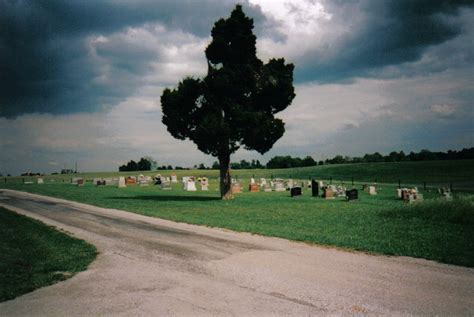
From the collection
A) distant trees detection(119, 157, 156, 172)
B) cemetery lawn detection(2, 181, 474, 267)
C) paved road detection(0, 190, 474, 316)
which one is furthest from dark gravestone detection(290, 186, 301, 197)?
distant trees detection(119, 157, 156, 172)

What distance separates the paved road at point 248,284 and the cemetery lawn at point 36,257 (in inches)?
15.5

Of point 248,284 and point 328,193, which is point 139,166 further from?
point 248,284

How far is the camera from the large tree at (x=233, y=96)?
88.7ft

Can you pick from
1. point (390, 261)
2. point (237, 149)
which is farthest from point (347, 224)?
point (237, 149)

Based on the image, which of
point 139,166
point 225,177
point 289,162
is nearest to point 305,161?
point 289,162

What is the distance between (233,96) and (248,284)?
2227cm

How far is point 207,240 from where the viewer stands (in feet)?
36.5

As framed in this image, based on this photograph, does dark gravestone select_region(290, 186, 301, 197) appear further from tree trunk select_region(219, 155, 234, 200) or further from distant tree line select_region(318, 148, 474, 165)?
distant tree line select_region(318, 148, 474, 165)

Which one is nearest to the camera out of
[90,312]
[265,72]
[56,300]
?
[90,312]

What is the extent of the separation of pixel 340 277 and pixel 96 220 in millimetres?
12475

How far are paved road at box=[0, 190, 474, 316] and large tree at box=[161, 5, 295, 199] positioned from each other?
17.0 meters

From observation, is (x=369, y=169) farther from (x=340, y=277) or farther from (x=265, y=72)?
(x=340, y=277)

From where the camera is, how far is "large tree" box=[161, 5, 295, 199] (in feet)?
88.7

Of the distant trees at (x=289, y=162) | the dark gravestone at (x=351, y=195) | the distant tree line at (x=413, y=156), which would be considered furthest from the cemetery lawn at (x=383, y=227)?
the distant trees at (x=289, y=162)
